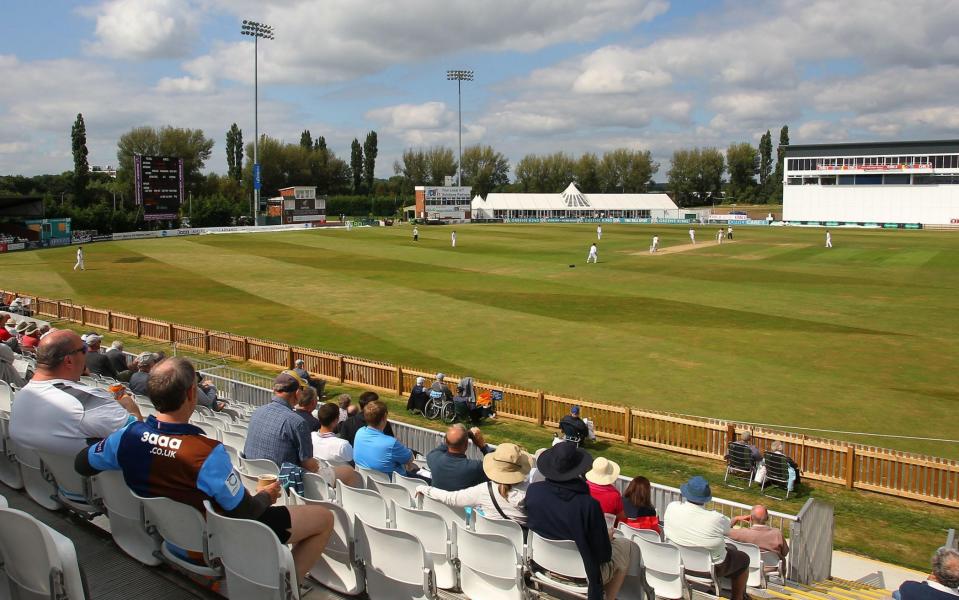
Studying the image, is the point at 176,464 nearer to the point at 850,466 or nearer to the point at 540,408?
the point at 850,466

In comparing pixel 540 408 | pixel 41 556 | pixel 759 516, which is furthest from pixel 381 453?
pixel 540 408

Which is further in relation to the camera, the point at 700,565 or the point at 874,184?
the point at 874,184

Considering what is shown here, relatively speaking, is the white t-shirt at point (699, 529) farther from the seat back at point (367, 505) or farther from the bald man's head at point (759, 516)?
the seat back at point (367, 505)

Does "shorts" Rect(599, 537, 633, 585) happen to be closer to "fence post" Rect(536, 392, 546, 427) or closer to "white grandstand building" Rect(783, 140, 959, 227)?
"fence post" Rect(536, 392, 546, 427)

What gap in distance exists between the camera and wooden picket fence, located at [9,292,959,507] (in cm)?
1274

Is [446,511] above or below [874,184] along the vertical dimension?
below

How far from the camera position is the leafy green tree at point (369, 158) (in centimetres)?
15062

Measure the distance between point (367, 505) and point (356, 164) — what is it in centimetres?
15088

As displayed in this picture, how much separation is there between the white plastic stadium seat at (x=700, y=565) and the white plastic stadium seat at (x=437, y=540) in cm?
223

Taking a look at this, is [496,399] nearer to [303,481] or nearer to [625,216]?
[303,481]

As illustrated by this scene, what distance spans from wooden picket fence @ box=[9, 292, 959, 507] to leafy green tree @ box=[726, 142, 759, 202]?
143 m

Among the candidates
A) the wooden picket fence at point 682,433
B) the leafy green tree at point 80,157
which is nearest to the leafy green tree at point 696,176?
the leafy green tree at point 80,157

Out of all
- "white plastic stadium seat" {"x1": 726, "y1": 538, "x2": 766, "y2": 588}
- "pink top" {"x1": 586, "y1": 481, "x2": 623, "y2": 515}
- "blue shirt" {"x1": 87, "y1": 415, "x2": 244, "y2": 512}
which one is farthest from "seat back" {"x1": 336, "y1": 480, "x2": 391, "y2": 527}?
"white plastic stadium seat" {"x1": 726, "y1": 538, "x2": 766, "y2": 588}

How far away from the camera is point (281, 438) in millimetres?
6508
